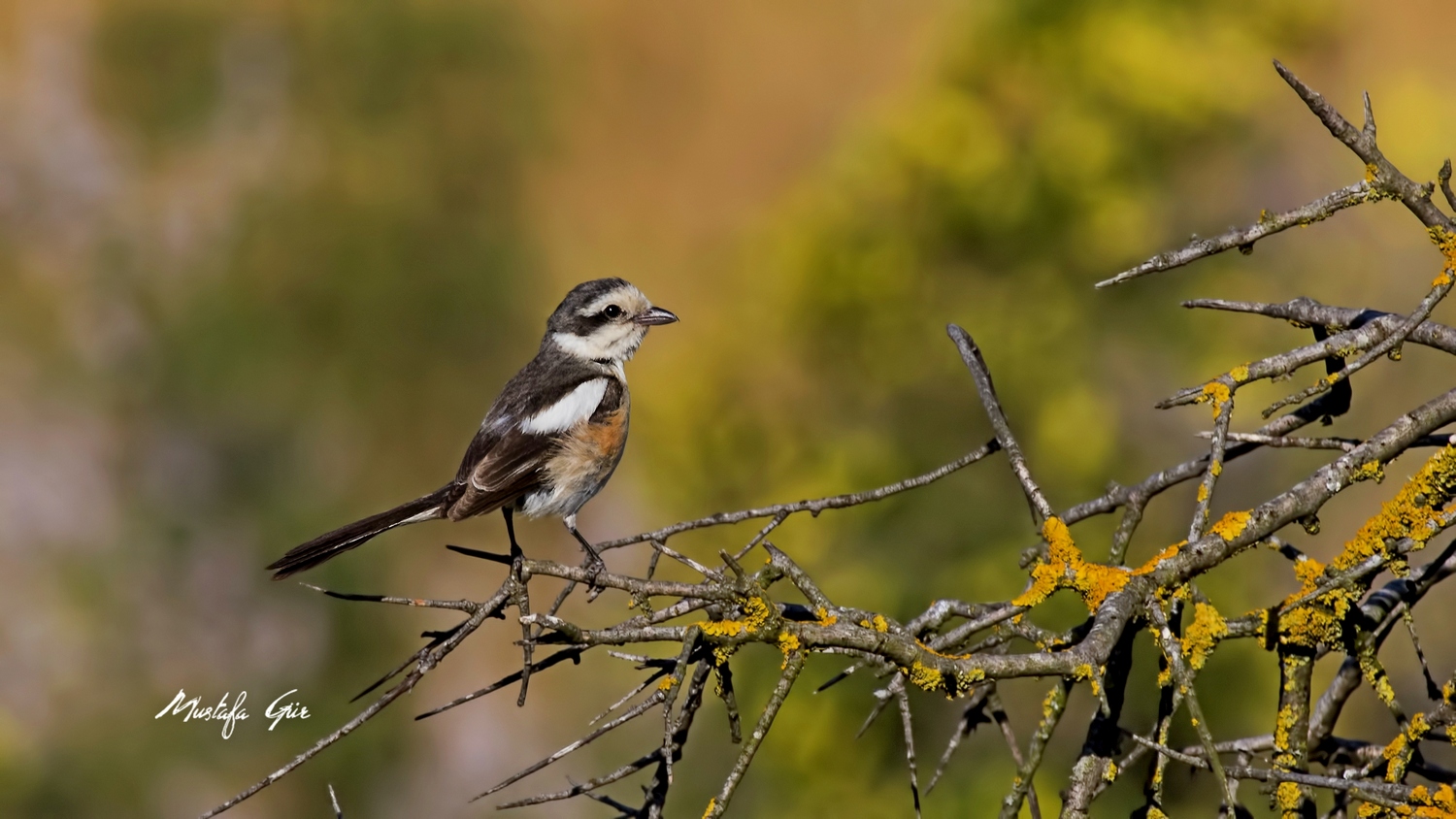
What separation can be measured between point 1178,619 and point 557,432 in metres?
2.68

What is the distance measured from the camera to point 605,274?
69.0 ft

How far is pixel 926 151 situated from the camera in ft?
26.4

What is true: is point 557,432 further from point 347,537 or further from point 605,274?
point 605,274

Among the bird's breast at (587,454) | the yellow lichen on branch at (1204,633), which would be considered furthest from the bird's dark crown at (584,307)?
the yellow lichen on branch at (1204,633)

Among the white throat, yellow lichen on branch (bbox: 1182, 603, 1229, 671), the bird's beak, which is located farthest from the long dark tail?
yellow lichen on branch (bbox: 1182, 603, 1229, 671)

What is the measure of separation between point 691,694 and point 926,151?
6.25 metres

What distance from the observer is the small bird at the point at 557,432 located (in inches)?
169

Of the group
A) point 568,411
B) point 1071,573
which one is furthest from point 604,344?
point 1071,573

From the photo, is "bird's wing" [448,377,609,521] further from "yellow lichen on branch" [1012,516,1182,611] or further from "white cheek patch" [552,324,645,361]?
"yellow lichen on branch" [1012,516,1182,611]

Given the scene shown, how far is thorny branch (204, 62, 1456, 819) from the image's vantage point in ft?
6.94

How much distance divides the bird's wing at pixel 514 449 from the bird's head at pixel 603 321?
450 mm

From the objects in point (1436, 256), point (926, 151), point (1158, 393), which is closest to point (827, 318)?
point (926, 151)

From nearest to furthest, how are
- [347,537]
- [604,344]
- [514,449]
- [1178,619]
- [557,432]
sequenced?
1. [1178,619]
2. [347,537]
3. [514,449]
4. [557,432]
5. [604,344]

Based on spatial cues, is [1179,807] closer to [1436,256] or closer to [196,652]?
[1436,256]
